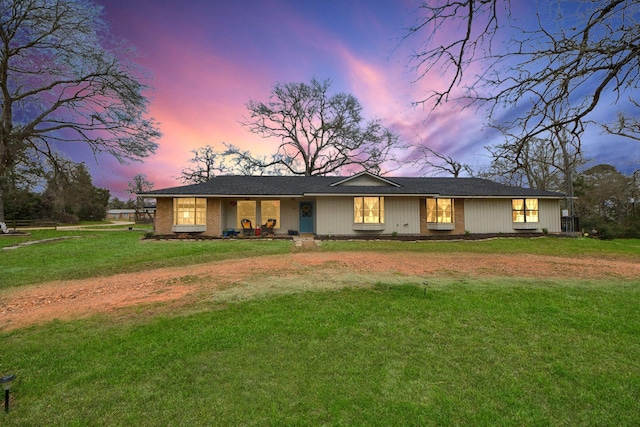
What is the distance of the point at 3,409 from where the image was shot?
236 centimetres

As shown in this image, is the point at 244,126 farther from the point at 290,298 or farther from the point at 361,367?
the point at 361,367

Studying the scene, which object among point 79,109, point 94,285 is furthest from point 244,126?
point 94,285

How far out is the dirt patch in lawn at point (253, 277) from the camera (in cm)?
516

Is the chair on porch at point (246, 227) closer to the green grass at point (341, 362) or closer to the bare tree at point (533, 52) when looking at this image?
the green grass at point (341, 362)

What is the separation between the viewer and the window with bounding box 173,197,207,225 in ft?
A: 53.4

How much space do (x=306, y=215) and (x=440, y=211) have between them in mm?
8610

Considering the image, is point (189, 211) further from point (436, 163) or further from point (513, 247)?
point (436, 163)

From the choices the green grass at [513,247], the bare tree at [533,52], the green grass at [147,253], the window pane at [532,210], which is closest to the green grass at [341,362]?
the bare tree at [533,52]

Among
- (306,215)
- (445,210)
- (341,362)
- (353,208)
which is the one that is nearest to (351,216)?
(353,208)

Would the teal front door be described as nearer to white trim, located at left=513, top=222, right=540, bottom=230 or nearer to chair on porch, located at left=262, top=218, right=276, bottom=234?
chair on porch, located at left=262, top=218, right=276, bottom=234

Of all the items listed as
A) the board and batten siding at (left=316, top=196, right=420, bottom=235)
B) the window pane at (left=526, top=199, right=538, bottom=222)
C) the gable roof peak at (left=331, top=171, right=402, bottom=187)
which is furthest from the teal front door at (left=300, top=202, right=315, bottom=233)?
the window pane at (left=526, top=199, right=538, bottom=222)

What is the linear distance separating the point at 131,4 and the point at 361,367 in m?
16.0

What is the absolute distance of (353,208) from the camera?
54.2 feet

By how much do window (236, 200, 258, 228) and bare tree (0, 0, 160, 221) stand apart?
19.5ft
